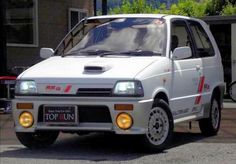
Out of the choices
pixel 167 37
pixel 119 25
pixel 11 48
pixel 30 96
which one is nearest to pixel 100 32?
pixel 119 25

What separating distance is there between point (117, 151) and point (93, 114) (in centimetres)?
92

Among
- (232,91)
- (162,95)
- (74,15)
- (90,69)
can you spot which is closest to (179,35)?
(162,95)

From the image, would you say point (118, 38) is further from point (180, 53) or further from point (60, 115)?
point (60, 115)

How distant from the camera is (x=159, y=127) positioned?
8617 millimetres

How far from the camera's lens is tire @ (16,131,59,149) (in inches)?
348

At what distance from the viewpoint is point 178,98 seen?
923 cm

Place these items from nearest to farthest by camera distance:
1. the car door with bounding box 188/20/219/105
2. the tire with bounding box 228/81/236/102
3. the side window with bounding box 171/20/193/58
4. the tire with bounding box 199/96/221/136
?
the side window with bounding box 171/20/193/58
the car door with bounding box 188/20/219/105
the tire with bounding box 199/96/221/136
the tire with bounding box 228/81/236/102

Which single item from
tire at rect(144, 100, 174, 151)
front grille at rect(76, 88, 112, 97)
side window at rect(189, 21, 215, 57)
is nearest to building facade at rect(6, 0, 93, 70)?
side window at rect(189, 21, 215, 57)

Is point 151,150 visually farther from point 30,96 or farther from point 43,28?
point 43,28

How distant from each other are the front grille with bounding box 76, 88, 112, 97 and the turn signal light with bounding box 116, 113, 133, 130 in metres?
0.31

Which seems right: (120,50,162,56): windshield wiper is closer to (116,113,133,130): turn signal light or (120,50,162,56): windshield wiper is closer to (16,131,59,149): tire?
(116,113,133,130): turn signal light

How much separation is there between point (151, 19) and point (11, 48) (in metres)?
9.89

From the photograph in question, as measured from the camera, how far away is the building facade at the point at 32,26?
18.9m

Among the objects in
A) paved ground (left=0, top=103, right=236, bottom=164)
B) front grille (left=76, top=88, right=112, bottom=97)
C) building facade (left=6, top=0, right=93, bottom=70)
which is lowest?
paved ground (left=0, top=103, right=236, bottom=164)
